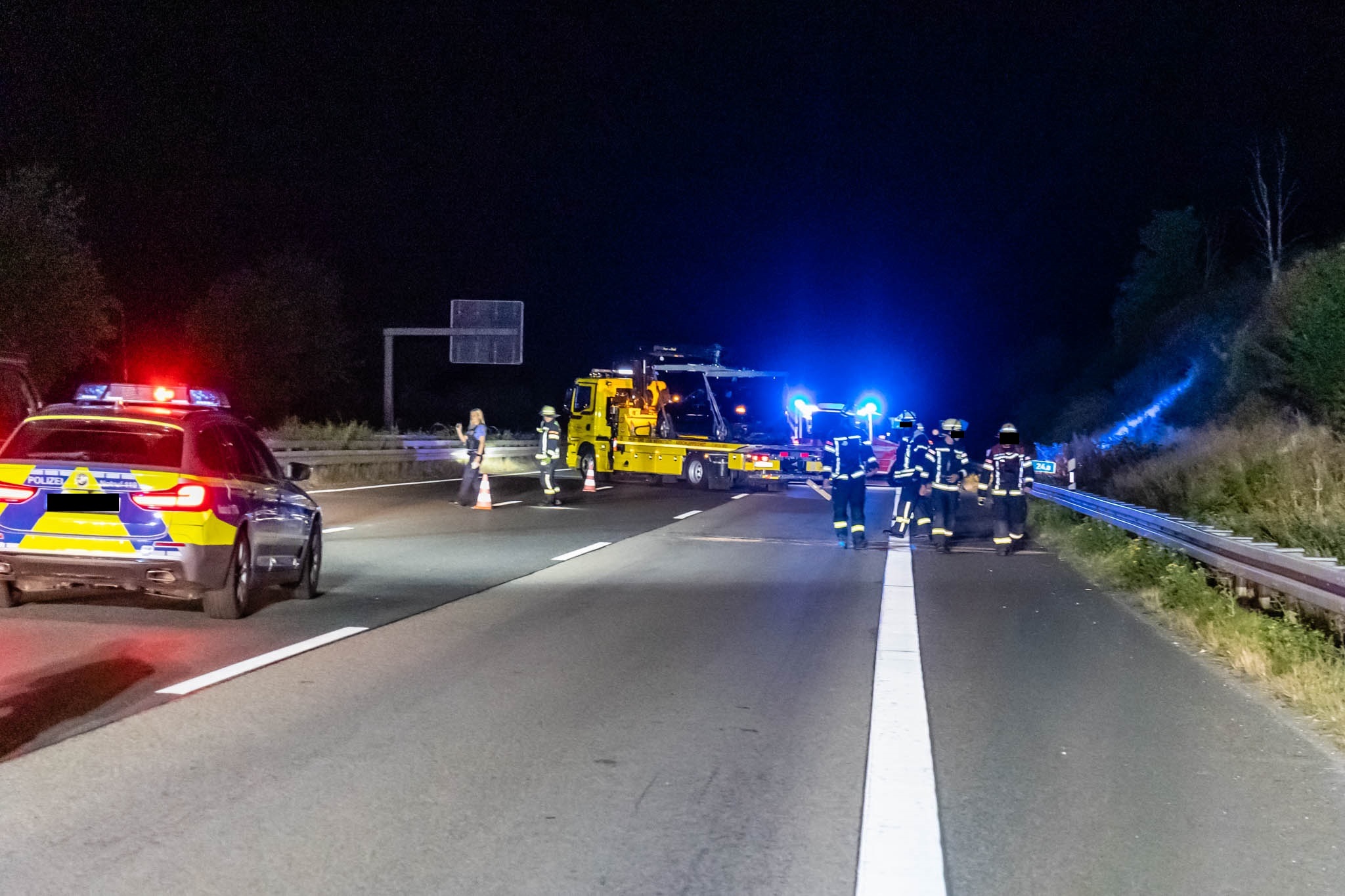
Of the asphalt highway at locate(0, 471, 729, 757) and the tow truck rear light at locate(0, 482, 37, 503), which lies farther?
the tow truck rear light at locate(0, 482, 37, 503)

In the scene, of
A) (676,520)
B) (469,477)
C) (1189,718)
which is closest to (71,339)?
(469,477)

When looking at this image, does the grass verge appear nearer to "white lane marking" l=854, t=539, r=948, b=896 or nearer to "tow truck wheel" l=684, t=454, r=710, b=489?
"white lane marking" l=854, t=539, r=948, b=896

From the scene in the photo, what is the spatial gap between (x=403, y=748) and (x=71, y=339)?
36690 millimetres

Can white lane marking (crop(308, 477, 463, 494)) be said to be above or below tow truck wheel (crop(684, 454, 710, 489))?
below

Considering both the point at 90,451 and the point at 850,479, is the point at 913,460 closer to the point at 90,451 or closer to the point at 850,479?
the point at 850,479

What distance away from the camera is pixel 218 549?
31.7 feet

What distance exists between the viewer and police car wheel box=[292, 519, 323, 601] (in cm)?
1152

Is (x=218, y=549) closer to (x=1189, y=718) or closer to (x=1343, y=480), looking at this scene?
(x=1189, y=718)

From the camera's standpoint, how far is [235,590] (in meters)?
10.0

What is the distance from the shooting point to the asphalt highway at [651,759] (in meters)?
4.95

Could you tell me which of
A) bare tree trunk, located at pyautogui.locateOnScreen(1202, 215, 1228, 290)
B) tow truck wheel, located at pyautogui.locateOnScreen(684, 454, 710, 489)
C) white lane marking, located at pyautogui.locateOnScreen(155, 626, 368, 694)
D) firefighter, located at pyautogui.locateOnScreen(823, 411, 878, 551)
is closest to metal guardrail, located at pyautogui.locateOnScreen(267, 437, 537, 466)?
tow truck wheel, located at pyautogui.locateOnScreen(684, 454, 710, 489)

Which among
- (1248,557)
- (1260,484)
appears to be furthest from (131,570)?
(1260,484)

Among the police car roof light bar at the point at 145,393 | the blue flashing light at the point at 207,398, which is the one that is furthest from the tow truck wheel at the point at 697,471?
the police car roof light bar at the point at 145,393

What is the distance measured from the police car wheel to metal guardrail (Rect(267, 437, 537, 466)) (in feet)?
43.7
